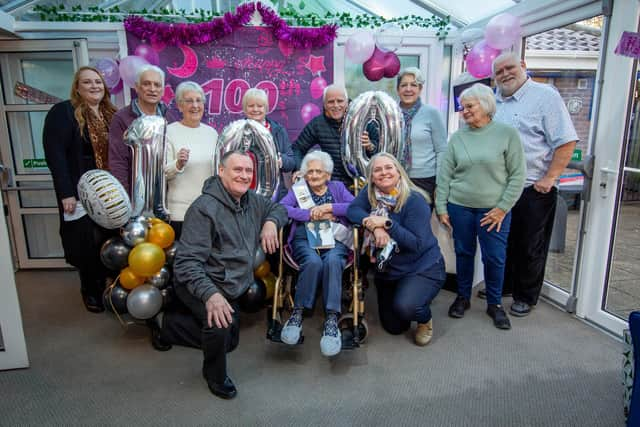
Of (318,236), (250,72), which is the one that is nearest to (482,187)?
(318,236)

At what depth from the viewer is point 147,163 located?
2500 mm

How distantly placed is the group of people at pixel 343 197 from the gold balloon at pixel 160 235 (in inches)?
8.3

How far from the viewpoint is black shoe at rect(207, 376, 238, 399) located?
203cm

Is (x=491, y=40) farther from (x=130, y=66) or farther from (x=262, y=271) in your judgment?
(x=130, y=66)

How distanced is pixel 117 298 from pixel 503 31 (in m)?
3.09

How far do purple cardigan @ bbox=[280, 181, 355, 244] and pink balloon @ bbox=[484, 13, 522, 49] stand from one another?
1601 millimetres

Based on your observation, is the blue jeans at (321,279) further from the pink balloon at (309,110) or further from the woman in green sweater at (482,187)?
the pink balloon at (309,110)

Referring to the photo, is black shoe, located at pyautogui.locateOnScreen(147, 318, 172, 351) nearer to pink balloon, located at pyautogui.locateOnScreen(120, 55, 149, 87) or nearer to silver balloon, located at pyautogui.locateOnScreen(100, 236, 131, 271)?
silver balloon, located at pyautogui.locateOnScreen(100, 236, 131, 271)

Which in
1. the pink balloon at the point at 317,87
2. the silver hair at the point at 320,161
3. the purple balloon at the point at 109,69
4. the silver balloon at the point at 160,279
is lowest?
the silver balloon at the point at 160,279

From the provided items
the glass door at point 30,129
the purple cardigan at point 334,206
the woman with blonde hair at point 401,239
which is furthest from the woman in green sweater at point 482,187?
the glass door at point 30,129

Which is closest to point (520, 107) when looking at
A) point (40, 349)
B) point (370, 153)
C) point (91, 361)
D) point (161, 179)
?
point (370, 153)

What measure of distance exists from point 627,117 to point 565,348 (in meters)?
1.40

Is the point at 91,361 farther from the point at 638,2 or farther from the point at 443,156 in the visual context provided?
the point at 638,2

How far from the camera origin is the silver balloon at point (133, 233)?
2.36 metres
